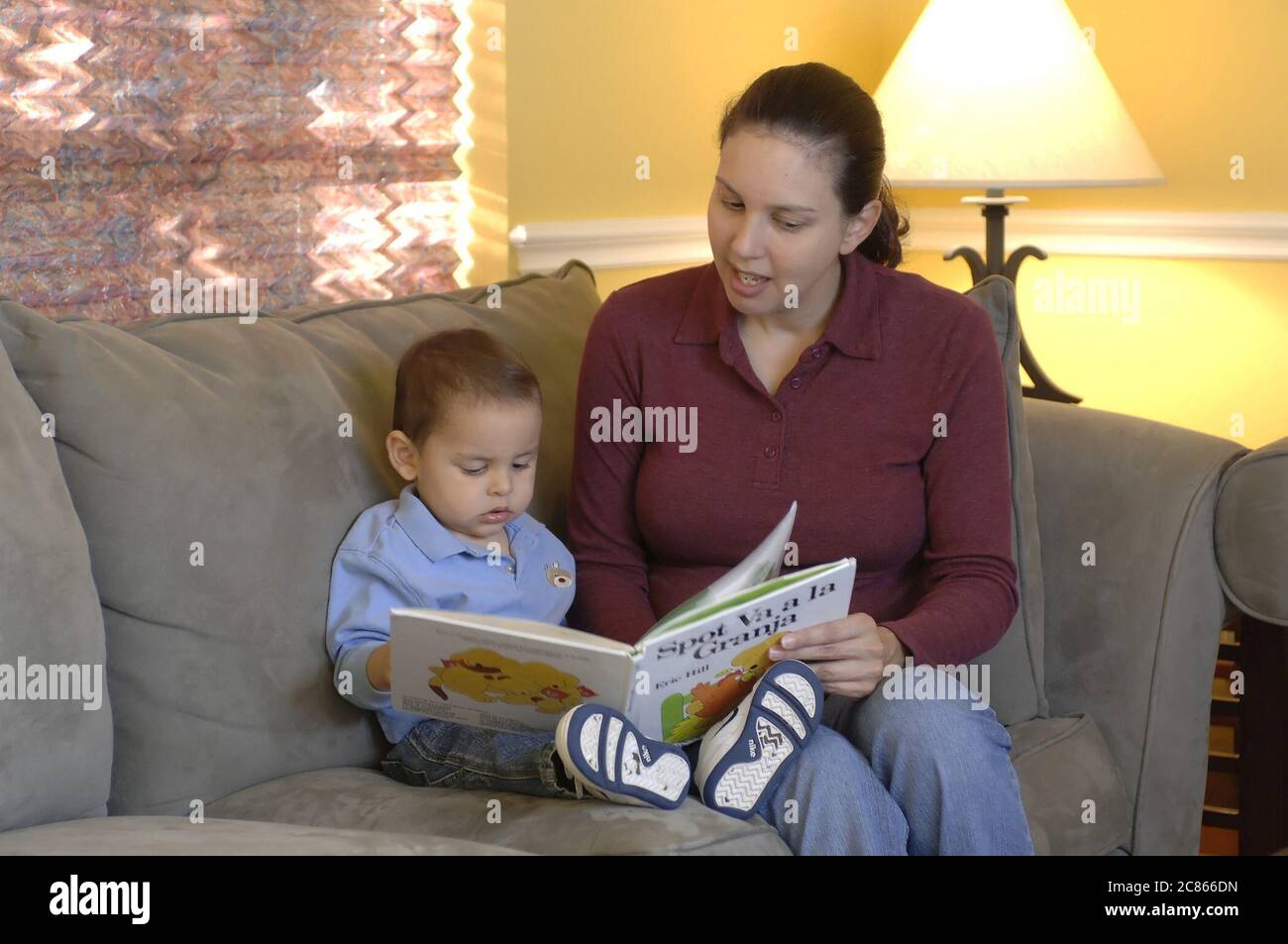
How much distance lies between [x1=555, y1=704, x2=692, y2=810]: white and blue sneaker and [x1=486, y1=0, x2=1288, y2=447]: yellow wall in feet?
4.51

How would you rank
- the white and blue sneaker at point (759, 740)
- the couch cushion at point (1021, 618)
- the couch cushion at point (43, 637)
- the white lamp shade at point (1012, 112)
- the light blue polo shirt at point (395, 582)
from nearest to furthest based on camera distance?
the couch cushion at point (43, 637)
the white and blue sneaker at point (759, 740)
the light blue polo shirt at point (395, 582)
the couch cushion at point (1021, 618)
the white lamp shade at point (1012, 112)

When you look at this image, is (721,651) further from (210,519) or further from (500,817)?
(210,519)

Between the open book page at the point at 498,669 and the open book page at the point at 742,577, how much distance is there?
57mm

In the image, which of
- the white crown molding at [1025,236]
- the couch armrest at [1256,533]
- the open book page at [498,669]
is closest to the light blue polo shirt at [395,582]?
the open book page at [498,669]

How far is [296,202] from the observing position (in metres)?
2.26

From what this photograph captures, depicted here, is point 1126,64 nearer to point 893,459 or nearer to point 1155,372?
point 1155,372

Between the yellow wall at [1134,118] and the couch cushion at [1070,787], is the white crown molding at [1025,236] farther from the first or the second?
the couch cushion at [1070,787]

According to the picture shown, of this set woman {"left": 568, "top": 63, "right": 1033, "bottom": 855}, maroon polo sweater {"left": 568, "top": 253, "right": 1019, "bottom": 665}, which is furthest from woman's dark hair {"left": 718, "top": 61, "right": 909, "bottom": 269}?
maroon polo sweater {"left": 568, "top": 253, "right": 1019, "bottom": 665}

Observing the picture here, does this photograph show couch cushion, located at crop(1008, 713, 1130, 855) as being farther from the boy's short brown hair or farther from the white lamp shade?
the white lamp shade

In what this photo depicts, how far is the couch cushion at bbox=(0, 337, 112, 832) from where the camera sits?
1265 millimetres

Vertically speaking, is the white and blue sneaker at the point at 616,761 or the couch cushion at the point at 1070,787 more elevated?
the white and blue sneaker at the point at 616,761

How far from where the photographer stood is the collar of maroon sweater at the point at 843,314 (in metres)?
1.72

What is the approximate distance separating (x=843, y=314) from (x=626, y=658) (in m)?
0.62

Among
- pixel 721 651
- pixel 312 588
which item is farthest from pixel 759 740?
pixel 312 588
